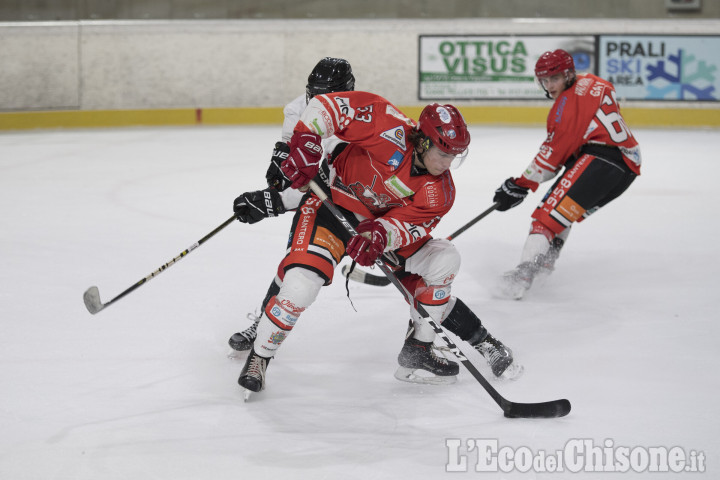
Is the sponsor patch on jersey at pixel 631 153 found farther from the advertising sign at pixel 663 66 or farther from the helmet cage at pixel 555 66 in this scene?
the advertising sign at pixel 663 66

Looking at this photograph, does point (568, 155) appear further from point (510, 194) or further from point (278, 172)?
point (278, 172)

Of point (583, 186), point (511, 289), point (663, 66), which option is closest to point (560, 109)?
point (583, 186)

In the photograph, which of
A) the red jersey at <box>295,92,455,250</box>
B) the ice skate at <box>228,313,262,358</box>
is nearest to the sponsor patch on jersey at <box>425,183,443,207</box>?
the red jersey at <box>295,92,455,250</box>

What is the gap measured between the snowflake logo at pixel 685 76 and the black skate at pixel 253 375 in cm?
767

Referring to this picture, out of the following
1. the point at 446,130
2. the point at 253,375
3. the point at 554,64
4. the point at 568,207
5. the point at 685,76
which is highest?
the point at 554,64

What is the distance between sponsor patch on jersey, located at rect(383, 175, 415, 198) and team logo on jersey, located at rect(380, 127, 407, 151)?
101mm

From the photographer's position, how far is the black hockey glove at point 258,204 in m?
2.90

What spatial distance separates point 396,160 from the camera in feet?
8.64

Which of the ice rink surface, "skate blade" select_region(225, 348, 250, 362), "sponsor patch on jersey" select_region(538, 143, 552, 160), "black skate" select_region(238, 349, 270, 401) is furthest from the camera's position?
"sponsor patch on jersey" select_region(538, 143, 552, 160)

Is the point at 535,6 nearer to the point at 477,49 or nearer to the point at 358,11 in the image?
the point at 477,49

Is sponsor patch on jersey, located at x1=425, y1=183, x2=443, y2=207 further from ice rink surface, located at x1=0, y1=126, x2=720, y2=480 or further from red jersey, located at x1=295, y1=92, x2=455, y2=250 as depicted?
ice rink surface, located at x1=0, y1=126, x2=720, y2=480

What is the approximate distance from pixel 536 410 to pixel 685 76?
7578 millimetres

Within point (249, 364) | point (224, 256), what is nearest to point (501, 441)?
point (249, 364)

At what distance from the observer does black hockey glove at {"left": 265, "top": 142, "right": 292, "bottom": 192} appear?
2.65 meters
